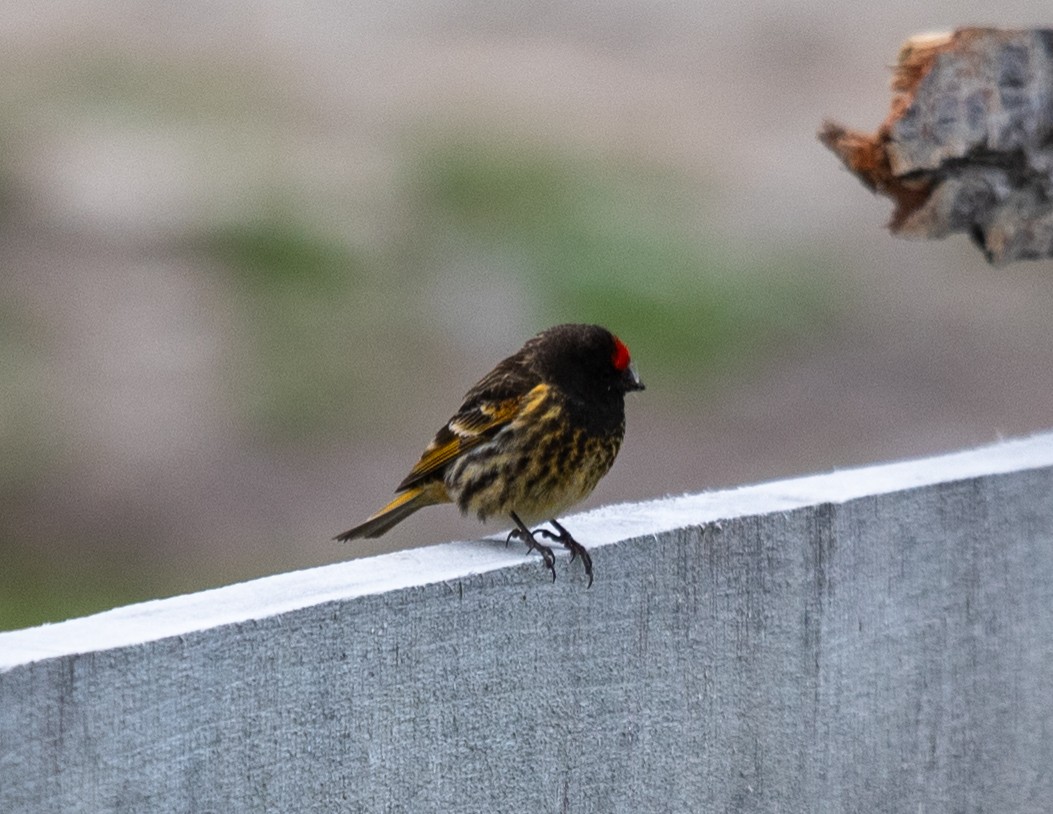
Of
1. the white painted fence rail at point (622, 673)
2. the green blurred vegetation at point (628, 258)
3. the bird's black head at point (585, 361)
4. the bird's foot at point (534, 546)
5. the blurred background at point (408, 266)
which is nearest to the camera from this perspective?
the white painted fence rail at point (622, 673)

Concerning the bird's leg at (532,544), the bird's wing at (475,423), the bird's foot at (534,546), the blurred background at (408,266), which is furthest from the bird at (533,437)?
the blurred background at (408,266)

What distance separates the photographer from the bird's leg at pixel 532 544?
132 inches

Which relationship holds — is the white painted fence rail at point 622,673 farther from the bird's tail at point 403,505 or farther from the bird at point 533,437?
the bird's tail at point 403,505

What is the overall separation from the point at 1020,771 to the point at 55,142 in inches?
438

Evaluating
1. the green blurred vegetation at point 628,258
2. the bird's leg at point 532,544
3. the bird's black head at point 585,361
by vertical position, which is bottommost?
the bird's leg at point 532,544

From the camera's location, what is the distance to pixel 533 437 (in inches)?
174

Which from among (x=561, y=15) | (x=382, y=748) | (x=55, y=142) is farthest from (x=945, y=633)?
(x=561, y=15)

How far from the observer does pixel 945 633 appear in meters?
3.91

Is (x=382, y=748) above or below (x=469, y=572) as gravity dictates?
below

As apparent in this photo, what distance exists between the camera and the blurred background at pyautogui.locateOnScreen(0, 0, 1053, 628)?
9961mm

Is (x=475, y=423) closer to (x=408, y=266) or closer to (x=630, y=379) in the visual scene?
(x=630, y=379)

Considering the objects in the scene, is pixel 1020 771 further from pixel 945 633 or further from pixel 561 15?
pixel 561 15

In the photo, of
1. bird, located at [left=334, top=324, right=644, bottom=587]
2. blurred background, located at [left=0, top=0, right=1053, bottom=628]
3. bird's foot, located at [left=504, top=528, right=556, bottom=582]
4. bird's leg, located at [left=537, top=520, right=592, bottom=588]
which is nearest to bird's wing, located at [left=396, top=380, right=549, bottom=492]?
bird, located at [left=334, top=324, right=644, bottom=587]

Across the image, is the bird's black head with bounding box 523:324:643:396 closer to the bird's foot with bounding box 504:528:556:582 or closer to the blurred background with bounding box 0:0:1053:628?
the bird's foot with bounding box 504:528:556:582
